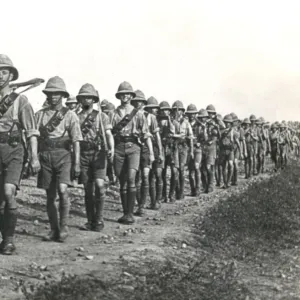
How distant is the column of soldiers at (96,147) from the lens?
6953mm

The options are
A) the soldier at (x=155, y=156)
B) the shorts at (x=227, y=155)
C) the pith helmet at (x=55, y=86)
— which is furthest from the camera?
the shorts at (x=227, y=155)

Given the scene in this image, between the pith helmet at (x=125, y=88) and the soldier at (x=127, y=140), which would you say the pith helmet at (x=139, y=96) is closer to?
the soldier at (x=127, y=140)

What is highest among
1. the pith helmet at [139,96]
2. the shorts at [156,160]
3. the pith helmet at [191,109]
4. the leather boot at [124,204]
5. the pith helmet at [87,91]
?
the pith helmet at [191,109]

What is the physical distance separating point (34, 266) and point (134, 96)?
16.2 ft

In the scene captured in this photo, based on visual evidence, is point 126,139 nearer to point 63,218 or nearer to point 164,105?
point 63,218

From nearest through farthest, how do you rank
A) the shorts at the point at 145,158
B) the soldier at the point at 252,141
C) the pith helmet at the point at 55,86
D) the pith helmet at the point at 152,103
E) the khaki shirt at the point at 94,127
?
Answer: the pith helmet at the point at 55,86 → the khaki shirt at the point at 94,127 → the shorts at the point at 145,158 → the pith helmet at the point at 152,103 → the soldier at the point at 252,141

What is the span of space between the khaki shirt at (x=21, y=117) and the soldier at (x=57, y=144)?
0.85 m

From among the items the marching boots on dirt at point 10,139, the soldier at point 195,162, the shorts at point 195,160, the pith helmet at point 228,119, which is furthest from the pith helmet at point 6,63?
the pith helmet at point 228,119

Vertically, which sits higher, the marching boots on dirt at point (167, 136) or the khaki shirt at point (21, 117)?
the marching boots on dirt at point (167, 136)

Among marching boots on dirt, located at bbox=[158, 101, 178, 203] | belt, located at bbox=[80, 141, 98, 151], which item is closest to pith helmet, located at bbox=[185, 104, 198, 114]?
marching boots on dirt, located at bbox=[158, 101, 178, 203]

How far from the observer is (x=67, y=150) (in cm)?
798

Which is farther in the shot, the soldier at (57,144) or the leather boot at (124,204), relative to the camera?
the leather boot at (124,204)

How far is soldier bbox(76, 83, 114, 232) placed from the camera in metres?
8.97

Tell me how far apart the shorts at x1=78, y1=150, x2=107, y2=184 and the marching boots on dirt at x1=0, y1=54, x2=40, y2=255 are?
6.80ft
